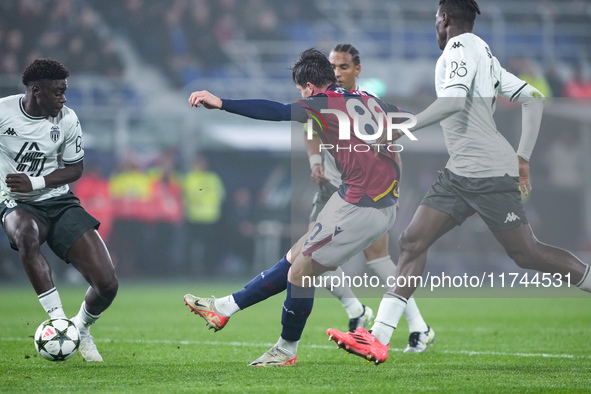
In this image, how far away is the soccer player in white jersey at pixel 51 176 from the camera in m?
6.13

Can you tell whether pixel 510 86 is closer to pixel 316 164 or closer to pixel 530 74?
pixel 316 164

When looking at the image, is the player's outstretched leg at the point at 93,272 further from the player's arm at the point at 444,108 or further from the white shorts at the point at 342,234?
the player's arm at the point at 444,108

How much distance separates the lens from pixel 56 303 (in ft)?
19.2

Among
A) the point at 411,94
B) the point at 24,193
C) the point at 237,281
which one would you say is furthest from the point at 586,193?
the point at 24,193

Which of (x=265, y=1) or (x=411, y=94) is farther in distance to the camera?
(x=265, y=1)

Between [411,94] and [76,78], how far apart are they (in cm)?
760

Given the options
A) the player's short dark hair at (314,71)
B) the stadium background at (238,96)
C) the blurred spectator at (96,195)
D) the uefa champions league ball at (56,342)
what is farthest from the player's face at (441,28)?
the blurred spectator at (96,195)

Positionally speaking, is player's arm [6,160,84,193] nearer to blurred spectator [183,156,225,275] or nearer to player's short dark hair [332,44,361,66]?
player's short dark hair [332,44,361,66]

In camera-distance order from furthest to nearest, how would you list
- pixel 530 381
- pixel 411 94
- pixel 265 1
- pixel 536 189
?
pixel 265 1
pixel 411 94
pixel 536 189
pixel 530 381

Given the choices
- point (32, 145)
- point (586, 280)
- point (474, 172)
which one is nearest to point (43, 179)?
point (32, 145)

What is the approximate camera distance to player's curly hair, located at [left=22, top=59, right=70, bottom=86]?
614cm

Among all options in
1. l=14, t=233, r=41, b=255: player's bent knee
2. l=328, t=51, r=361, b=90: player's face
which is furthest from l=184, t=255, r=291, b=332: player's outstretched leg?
l=328, t=51, r=361, b=90: player's face

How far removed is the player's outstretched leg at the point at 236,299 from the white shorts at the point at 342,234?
571 mm

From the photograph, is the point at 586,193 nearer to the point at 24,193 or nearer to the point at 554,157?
the point at 554,157
